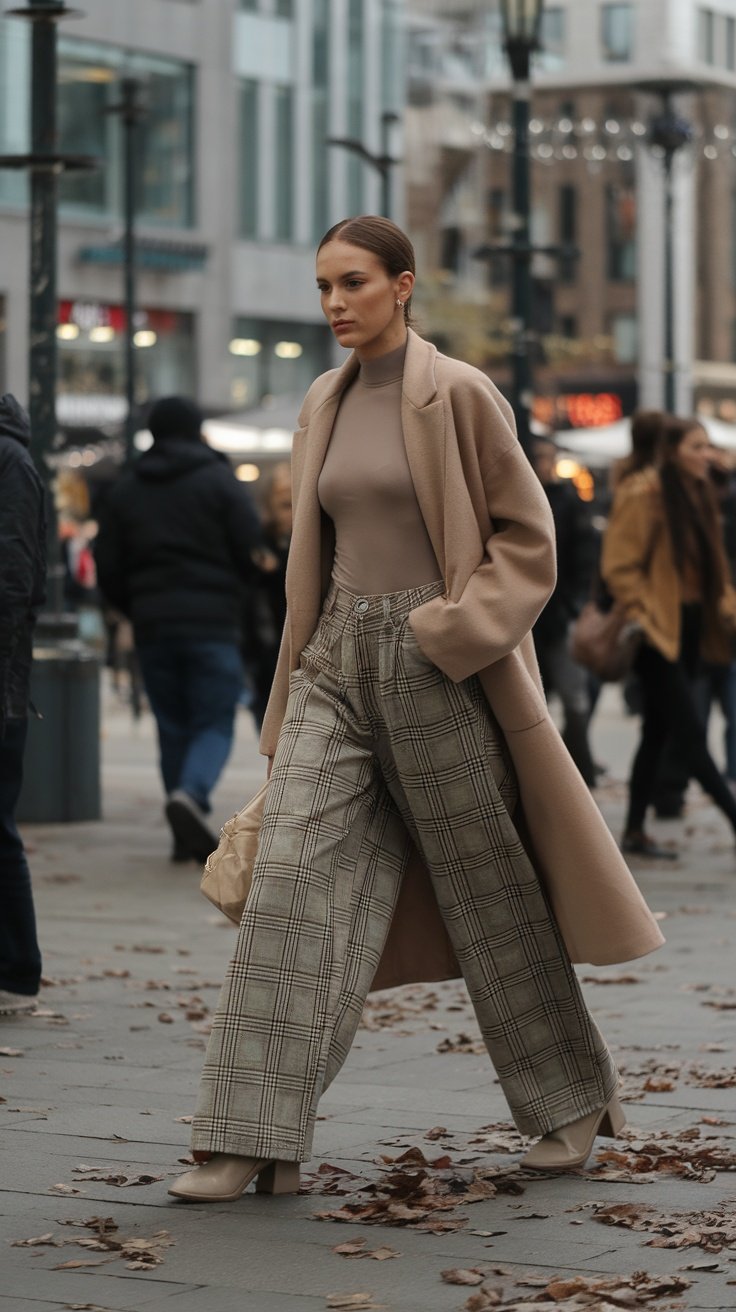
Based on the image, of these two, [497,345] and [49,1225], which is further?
[497,345]

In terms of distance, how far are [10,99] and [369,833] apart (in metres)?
39.1

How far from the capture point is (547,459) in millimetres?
14617

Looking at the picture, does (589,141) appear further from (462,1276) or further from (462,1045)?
(462,1276)

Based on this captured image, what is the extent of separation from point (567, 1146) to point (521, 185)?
13.1m

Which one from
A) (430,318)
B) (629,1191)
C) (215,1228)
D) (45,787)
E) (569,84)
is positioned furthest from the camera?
(569,84)

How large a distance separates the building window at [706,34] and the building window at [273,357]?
36.5 metres

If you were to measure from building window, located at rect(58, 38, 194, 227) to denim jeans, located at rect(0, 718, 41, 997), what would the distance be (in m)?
37.5

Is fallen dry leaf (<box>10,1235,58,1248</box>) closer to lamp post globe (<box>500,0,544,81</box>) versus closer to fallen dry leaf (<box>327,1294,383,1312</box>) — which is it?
fallen dry leaf (<box>327,1294,383,1312</box>)

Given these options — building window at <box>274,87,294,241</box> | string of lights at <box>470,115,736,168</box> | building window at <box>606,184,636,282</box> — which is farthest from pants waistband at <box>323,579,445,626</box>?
building window at <box>606,184,636,282</box>

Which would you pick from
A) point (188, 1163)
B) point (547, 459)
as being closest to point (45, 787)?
point (547, 459)

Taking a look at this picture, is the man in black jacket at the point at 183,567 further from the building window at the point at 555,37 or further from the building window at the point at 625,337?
the building window at the point at 555,37

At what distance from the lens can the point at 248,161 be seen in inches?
1983

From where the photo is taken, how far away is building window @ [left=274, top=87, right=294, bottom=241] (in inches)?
2015

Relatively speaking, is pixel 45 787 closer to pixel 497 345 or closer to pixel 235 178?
pixel 235 178
